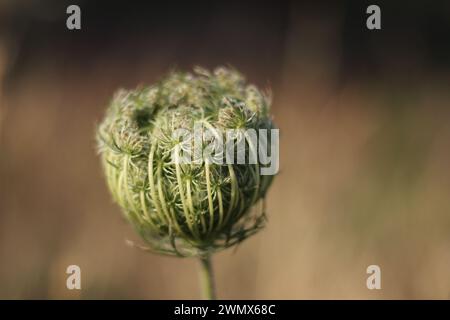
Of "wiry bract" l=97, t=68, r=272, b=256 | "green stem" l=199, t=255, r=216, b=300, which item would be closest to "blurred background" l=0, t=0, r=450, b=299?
"wiry bract" l=97, t=68, r=272, b=256

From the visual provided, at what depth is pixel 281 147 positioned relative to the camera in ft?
35.3

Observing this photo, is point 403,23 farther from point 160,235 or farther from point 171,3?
point 160,235

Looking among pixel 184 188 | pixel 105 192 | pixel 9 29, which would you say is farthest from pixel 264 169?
pixel 105 192

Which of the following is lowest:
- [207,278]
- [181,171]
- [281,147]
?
[207,278]

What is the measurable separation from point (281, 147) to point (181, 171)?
7.29 meters

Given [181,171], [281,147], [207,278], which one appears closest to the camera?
[181,171]

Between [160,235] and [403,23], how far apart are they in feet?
30.6

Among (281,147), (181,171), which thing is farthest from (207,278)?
(281,147)

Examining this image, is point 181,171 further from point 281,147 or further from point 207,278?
point 281,147

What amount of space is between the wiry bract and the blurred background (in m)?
0.39

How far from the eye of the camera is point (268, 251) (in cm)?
775

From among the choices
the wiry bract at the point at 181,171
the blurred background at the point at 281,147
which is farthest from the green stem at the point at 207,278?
the blurred background at the point at 281,147

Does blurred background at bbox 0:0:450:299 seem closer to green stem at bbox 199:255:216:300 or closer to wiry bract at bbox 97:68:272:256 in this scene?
wiry bract at bbox 97:68:272:256

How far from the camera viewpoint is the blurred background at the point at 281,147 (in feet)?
23.1
